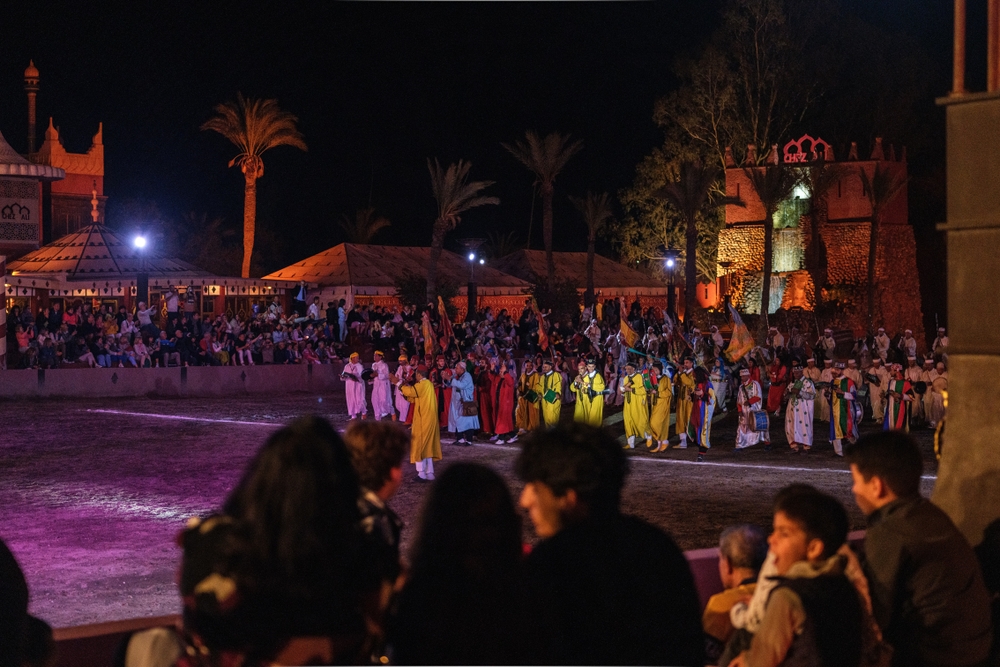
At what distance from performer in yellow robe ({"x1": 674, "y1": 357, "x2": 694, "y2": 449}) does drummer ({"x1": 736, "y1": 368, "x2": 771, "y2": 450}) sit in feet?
2.84

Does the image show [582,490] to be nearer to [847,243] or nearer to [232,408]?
[232,408]

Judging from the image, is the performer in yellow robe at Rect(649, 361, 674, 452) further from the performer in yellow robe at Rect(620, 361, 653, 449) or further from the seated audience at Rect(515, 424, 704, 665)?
the seated audience at Rect(515, 424, 704, 665)

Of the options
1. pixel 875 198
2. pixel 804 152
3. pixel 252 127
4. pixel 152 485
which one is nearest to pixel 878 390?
pixel 152 485

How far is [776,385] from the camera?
24.5m

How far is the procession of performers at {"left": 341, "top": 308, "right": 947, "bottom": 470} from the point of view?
19.3 meters

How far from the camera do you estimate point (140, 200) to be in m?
62.8

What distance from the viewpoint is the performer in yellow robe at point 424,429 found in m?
16.1

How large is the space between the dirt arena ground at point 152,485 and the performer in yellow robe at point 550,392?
66.0 inches

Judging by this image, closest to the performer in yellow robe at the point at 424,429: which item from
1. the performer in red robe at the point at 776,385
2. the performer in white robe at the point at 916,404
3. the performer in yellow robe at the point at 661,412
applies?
the performer in yellow robe at the point at 661,412

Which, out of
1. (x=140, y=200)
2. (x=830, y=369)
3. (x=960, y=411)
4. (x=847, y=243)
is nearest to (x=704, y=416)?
(x=830, y=369)

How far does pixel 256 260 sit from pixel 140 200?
7.48 m

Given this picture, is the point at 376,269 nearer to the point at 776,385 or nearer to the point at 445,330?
the point at 445,330

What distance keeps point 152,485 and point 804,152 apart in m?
42.9

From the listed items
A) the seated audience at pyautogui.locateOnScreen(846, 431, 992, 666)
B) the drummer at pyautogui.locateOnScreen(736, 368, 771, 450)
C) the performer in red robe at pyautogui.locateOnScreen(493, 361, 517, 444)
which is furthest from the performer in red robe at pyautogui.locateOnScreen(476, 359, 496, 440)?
the seated audience at pyautogui.locateOnScreen(846, 431, 992, 666)
